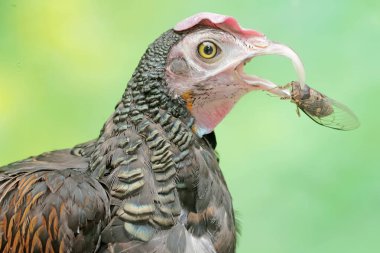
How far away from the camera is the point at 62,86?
280 cm

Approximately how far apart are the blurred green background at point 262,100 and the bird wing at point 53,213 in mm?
1080

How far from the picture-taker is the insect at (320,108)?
1952 millimetres

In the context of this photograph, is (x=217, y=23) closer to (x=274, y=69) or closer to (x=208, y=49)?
(x=208, y=49)

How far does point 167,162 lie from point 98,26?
1164 mm

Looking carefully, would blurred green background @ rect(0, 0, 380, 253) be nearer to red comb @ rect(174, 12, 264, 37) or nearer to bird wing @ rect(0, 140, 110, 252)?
red comb @ rect(174, 12, 264, 37)

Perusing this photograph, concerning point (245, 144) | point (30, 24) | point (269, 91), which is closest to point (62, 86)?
point (30, 24)

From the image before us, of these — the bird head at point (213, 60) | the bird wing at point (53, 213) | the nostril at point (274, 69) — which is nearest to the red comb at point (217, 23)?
the bird head at point (213, 60)

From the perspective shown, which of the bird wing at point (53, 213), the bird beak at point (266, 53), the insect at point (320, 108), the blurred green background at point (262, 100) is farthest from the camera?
the blurred green background at point (262, 100)

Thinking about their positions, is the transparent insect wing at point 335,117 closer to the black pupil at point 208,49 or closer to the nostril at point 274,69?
the black pupil at point 208,49

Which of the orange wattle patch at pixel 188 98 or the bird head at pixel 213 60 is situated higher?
the bird head at pixel 213 60

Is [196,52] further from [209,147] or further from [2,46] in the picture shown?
[2,46]

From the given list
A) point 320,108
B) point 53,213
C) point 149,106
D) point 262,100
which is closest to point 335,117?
point 320,108

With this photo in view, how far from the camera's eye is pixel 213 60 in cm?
180

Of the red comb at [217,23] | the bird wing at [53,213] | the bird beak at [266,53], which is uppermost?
the red comb at [217,23]
